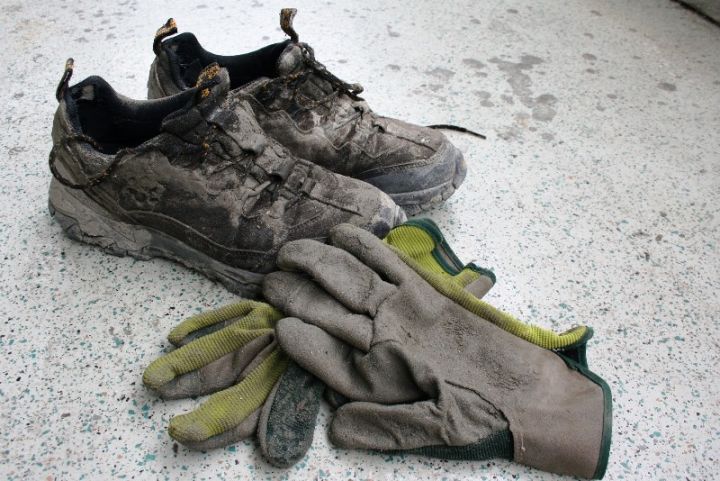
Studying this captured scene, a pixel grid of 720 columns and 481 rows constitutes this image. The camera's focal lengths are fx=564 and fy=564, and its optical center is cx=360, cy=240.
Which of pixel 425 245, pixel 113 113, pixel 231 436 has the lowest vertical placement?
pixel 231 436

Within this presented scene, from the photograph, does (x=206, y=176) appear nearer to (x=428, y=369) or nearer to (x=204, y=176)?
(x=204, y=176)

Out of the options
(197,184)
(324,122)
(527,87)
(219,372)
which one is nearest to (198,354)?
(219,372)

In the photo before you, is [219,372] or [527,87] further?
[527,87]

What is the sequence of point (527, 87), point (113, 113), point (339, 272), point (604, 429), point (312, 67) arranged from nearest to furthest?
point (604, 429), point (339, 272), point (113, 113), point (312, 67), point (527, 87)

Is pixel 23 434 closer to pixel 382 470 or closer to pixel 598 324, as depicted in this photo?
pixel 382 470

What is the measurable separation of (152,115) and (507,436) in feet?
2.36

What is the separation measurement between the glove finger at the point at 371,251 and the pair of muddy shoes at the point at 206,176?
0.16ft

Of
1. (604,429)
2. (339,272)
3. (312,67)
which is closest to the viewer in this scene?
(604,429)

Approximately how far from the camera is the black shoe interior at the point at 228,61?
1062mm

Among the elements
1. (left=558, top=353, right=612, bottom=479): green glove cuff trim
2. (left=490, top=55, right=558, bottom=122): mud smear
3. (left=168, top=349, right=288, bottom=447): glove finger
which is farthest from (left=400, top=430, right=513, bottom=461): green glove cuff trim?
(left=490, top=55, right=558, bottom=122): mud smear

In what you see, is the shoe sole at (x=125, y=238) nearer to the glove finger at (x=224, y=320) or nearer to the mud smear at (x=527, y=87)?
the glove finger at (x=224, y=320)

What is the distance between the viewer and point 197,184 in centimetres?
89

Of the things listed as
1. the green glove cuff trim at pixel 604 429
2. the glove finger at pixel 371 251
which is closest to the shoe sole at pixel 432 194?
the glove finger at pixel 371 251

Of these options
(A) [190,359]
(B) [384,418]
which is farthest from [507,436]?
(A) [190,359]
